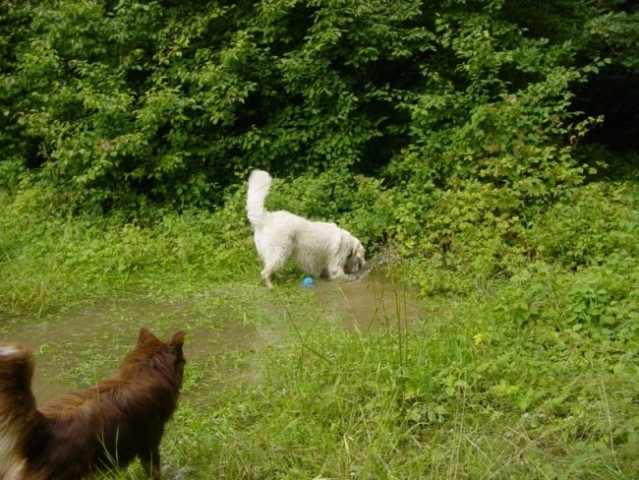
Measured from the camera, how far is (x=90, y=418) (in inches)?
104

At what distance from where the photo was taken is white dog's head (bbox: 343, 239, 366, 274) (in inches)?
301

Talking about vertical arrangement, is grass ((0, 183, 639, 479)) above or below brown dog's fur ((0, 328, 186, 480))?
below

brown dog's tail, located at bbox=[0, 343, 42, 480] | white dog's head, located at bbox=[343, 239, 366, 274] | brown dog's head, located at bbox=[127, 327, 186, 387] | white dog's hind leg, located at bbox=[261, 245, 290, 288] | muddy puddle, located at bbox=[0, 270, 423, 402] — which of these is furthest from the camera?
white dog's head, located at bbox=[343, 239, 366, 274]

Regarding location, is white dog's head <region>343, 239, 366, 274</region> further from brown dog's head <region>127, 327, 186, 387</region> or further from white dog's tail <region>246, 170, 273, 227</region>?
brown dog's head <region>127, 327, 186, 387</region>

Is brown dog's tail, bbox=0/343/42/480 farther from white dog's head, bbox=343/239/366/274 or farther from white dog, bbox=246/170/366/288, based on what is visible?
white dog's head, bbox=343/239/366/274

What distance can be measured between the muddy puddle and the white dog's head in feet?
2.56

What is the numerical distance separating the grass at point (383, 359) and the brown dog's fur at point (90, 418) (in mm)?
339

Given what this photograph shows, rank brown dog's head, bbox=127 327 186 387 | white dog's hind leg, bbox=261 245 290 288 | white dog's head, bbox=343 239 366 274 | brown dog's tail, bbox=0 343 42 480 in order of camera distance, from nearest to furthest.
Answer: brown dog's tail, bbox=0 343 42 480 < brown dog's head, bbox=127 327 186 387 < white dog's hind leg, bbox=261 245 290 288 < white dog's head, bbox=343 239 366 274

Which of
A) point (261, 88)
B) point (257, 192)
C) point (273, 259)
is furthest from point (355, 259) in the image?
point (261, 88)

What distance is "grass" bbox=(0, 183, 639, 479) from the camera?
304cm

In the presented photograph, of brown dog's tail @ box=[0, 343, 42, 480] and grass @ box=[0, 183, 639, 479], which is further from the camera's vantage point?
grass @ box=[0, 183, 639, 479]

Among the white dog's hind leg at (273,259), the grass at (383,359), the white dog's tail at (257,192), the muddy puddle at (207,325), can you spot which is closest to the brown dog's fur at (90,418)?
the grass at (383,359)

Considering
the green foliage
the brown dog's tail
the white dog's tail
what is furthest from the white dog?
the brown dog's tail

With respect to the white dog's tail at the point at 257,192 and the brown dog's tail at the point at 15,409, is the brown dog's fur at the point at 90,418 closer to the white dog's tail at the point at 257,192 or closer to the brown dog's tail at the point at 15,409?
the brown dog's tail at the point at 15,409
